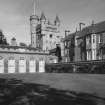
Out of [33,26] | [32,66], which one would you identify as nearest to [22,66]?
[32,66]

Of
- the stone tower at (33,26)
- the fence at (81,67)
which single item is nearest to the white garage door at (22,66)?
the fence at (81,67)

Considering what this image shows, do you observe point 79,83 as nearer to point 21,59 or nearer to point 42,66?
point 21,59

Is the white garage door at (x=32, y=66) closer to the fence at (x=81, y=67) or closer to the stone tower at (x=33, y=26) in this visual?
the fence at (x=81, y=67)

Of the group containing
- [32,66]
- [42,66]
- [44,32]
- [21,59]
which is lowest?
[42,66]

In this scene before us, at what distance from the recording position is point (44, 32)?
65.3m

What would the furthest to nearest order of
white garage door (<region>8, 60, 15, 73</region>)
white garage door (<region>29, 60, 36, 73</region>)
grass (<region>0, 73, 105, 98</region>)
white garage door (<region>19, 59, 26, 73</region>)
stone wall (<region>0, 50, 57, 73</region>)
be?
white garage door (<region>29, 60, 36, 73</region>) → white garage door (<region>19, 59, 26, 73</region>) → white garage door (<region>8, 60, 15, 73</region>) → stone wall (<region>0, 50, 57, 73</region>) → grass (<region>0, 73, 105, 98</region>)

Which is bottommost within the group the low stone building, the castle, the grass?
the grass

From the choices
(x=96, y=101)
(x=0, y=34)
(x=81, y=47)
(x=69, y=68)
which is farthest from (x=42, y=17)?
(x=96, y=101)

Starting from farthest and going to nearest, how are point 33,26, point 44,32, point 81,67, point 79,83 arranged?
point 33,26 < point 44,32 < point 81,67 < point 79,83

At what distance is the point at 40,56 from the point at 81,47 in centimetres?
1094

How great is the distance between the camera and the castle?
6525 centimetres

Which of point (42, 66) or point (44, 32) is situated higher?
point (44, 32)

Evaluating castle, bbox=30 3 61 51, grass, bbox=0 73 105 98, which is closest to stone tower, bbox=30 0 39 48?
castle, bbox=30 3 61 51

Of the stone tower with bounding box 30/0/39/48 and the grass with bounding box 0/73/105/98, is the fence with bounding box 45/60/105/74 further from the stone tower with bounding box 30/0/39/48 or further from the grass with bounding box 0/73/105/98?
the stone tower with bounding box 30/0/39/48
